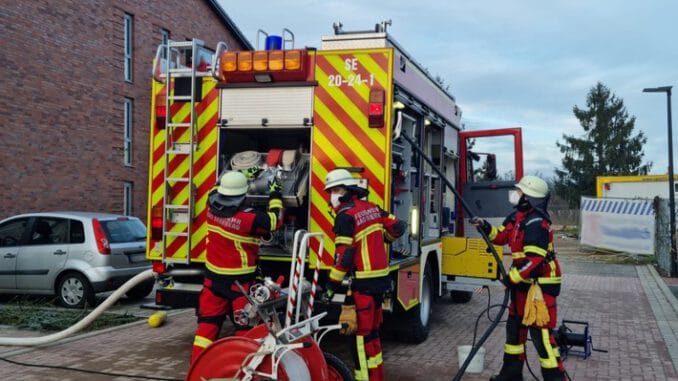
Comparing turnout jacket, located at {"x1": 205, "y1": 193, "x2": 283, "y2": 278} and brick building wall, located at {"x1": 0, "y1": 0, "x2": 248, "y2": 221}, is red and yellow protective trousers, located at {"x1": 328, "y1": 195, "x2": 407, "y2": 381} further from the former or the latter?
brick building wall, located at {"x1": 0, "y1": 0, "x2": 248, "y2": 221}

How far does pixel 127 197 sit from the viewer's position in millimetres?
19922

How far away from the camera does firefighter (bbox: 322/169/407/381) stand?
489 cm

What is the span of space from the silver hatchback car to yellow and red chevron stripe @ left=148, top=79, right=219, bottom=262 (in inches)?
128

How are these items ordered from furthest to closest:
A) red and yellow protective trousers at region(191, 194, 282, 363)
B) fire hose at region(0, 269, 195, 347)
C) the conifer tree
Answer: the conifer tree, fire hose at region(0, 269, 195, 347), red and yellow protective trousers at region(191, 194, 282, 363)

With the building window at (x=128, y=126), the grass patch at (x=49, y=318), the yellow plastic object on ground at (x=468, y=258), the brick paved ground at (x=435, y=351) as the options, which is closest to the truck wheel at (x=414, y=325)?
the brick paved ground at (x=435, y=351)

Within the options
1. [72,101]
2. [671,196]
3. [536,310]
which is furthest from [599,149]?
[536,310]

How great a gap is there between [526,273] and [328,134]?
87.6 inches

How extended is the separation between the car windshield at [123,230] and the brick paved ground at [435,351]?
1739 mm

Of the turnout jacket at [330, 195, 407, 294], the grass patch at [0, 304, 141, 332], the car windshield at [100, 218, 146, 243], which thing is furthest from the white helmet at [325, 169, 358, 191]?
the car windshield at [100, 218, 146, 243]

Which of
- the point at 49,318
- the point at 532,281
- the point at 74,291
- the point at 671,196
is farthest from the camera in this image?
the point at 671,196

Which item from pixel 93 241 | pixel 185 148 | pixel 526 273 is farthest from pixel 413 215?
pixel 93 241

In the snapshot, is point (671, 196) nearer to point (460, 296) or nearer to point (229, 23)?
point (460, 296)

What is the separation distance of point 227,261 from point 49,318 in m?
3.92

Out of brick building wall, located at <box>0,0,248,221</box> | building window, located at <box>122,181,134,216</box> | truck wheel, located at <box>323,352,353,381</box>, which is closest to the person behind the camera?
truck wheel, located at <box>323,352,353,381</box>
